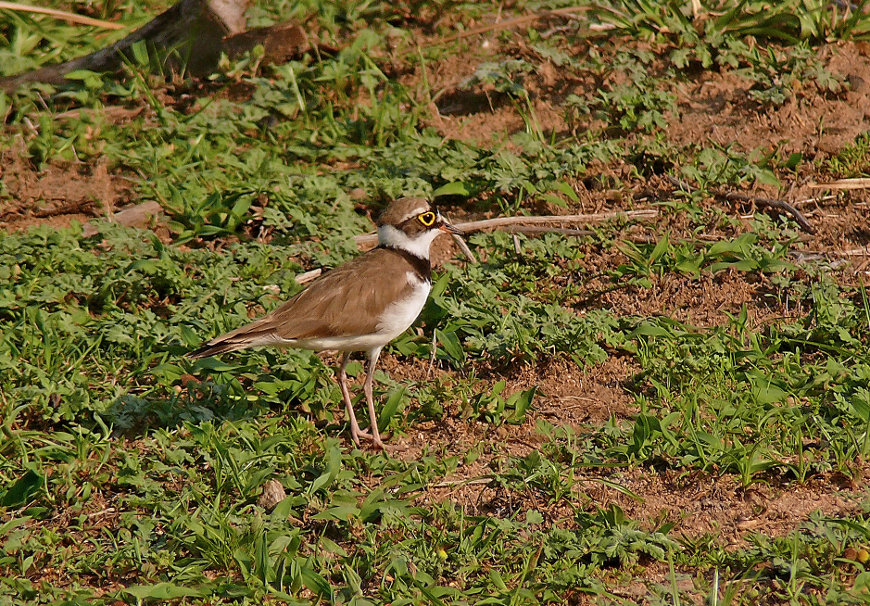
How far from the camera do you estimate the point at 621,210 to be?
325 inches

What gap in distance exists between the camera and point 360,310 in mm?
6395

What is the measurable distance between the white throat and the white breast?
0.40 meters

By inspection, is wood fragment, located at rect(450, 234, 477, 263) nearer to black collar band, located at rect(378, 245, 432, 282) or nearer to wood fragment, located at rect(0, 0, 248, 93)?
black collar band, located at rect(378, 245, 432, 282)

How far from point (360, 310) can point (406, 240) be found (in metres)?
0.85

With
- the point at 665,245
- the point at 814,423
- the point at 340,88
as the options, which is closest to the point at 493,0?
the point at 340,88

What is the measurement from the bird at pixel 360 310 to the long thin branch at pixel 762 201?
2370 mm

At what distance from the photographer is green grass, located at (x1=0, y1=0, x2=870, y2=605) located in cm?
533

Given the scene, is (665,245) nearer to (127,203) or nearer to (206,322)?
(206,322)

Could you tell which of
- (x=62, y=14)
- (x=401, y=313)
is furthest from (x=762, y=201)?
(x=62, y=14)

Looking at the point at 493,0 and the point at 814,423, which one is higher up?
the point at 493,0

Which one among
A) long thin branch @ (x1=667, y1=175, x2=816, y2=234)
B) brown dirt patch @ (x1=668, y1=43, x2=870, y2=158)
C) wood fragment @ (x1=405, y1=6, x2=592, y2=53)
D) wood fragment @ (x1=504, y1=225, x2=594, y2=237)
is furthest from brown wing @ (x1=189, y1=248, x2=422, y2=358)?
wood fragment @ (x1=405, y1=6, x2=592, y2=53)

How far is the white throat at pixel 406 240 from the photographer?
7.04 m

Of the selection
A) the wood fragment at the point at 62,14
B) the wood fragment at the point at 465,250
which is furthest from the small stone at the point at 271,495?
the wood fragment at the point at 62,14

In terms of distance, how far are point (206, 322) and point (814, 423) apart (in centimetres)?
411
